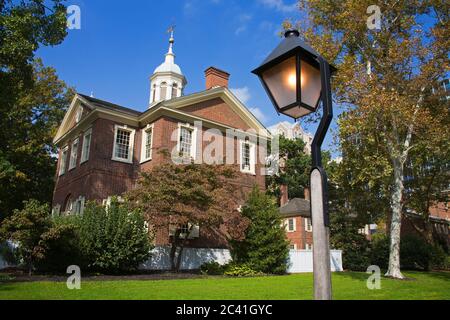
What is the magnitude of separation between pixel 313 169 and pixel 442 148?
57.7 ft

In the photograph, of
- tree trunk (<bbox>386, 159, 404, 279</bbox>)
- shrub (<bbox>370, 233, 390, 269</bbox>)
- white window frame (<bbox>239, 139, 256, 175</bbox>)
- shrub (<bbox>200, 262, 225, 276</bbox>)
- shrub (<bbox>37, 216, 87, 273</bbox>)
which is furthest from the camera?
shrub (<bbox>370, 233, 390, 269</bbox>)

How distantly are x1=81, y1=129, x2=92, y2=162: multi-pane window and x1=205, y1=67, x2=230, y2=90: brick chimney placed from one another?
345 inches

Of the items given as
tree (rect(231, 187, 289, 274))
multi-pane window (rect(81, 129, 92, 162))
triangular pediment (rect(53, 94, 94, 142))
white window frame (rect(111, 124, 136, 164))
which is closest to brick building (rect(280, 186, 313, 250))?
tree (rect(231, 187, 289, 274))

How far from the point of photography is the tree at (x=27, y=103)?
15820 mm

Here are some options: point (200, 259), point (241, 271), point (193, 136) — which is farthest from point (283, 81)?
point (193, 136)

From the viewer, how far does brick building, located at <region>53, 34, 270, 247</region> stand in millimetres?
20953

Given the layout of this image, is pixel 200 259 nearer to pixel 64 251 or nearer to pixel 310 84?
pixel 64 251

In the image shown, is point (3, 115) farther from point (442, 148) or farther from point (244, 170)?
point (442, 148)

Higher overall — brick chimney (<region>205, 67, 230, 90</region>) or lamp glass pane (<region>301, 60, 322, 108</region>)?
brick chimney (<region>205, 67, 230, 90</region>)

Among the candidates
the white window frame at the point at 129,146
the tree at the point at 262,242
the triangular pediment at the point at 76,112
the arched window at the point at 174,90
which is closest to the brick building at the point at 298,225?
the arched window at the point at 174,90

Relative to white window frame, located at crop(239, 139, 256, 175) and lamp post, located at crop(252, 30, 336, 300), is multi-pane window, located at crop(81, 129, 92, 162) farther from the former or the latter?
lamp post, located at crop(252, 30, 336, 300)

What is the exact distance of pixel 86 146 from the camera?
23.1m

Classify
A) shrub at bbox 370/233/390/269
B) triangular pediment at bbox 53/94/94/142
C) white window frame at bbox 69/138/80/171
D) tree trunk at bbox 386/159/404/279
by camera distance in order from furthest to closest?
1. shrub at bbox 370/233/390/269
2. triangular pediment at bbox 53/94/94/142
3. white window frame at bbox 69/138/80/171
4. tree trunk at bbox 386/159/404/279

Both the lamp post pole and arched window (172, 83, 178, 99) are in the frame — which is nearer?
the lamp post pole
